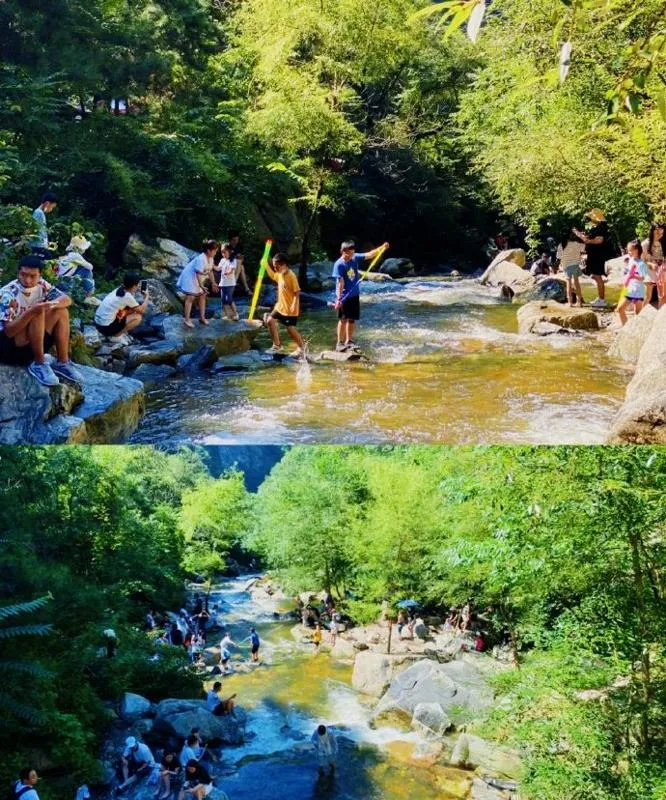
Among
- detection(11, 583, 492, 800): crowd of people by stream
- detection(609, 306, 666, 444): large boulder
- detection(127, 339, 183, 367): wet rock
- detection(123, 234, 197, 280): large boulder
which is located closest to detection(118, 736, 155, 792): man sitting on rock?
detection(11, 583, 492, 800): crowd of people by stream

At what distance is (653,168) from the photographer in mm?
5328

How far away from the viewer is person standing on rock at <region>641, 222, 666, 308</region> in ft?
18.4

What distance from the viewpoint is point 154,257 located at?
6.48 meters

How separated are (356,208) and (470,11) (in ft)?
13.5

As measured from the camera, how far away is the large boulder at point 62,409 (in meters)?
3.40

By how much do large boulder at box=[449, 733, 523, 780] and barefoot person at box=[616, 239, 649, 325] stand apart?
4.29 m

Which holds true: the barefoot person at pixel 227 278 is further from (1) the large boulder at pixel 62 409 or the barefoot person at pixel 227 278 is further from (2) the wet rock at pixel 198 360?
(1) the large boulder at pixel 62 409

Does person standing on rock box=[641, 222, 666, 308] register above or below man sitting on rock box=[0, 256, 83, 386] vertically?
above

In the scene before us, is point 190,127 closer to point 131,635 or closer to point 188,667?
point 131,635

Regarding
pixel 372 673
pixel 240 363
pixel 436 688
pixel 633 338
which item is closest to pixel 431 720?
pixel 436 688

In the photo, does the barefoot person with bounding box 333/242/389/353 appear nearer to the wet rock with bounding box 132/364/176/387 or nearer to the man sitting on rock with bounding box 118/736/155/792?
the wet rock with bounding box 132/364/176/387

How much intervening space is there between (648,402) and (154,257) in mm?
4184

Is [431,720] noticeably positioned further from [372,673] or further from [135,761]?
[135,761]

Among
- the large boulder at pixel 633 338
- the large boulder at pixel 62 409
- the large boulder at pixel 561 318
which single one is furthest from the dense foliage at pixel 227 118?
the large boulder at pixel 633 338
